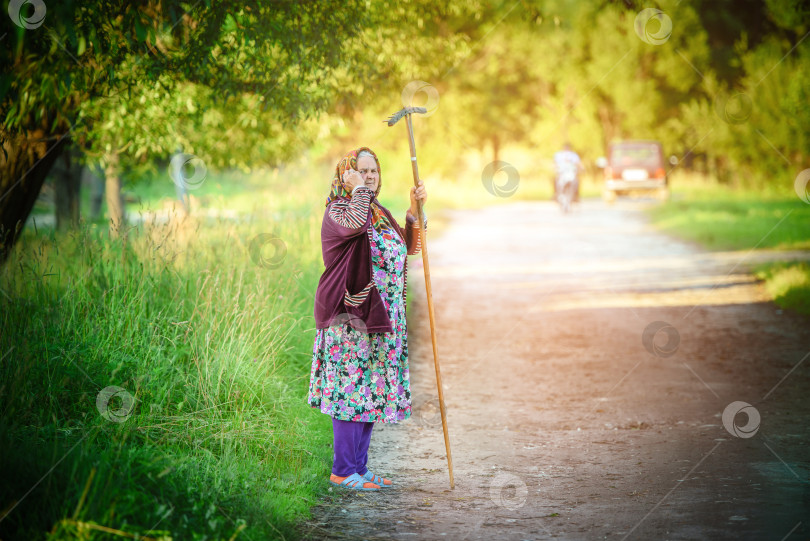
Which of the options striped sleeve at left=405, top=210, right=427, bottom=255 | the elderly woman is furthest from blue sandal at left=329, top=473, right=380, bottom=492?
striped sleeve at left=405, top=210, right=427, bottom=255

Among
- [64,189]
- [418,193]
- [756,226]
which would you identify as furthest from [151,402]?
[756,226]

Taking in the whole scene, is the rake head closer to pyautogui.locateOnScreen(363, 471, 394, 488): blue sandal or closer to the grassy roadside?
pyautogui.locateOnScreen(363, 471, 394, 488): blue sandal

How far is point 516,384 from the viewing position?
8406 millimetres

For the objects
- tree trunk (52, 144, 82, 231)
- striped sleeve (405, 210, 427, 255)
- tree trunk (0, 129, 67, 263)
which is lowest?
striped sleeve (405, 210, 427, 255)

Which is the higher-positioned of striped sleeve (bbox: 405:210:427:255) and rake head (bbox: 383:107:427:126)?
rake head (bbox: 383:107:427:126)

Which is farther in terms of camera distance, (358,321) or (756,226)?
(756,226)

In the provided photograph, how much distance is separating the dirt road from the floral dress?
20.8 inches

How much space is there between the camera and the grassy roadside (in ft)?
40.1

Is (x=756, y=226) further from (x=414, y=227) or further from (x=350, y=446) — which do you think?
(x=350, y=446)

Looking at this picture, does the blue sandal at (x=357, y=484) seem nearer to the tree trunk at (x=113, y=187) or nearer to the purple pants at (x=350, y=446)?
the purple pants at (x=350, y=446)

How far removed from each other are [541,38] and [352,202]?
1665 inches

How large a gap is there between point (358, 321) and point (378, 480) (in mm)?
1054

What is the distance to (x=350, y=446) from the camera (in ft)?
17.7

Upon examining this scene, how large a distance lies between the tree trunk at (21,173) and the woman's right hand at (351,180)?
3671 millimetres
